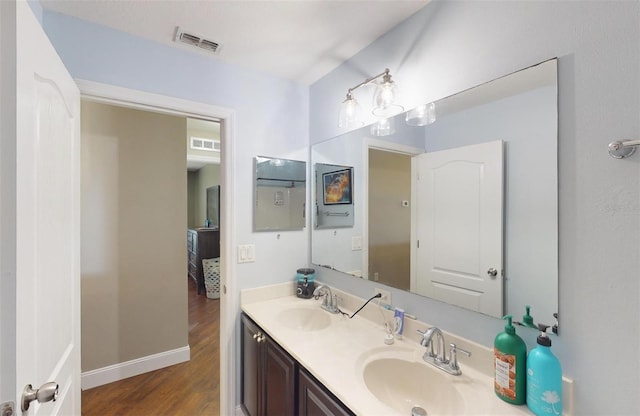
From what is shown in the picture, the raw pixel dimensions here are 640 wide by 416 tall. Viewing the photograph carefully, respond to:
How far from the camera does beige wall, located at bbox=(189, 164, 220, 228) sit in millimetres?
6080

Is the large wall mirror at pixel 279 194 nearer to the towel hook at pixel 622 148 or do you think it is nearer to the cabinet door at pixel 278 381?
the cabinet door at pixel 278 381

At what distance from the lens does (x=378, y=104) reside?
4.71 feet

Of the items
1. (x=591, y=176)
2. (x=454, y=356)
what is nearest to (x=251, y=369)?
(x=454, y=356)

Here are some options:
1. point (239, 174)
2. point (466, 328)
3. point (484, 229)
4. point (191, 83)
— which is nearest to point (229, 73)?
point (191, 83)

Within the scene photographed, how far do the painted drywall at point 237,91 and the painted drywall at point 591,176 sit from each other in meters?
1.27

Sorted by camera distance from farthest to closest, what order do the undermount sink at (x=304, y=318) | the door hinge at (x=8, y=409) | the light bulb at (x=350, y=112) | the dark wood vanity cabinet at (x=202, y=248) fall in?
the dark wood vanity cabinet at (x=202, y=248), the undermount sink at (x=304, y=318), the light bulb at (x=350, y=112), the door hinge at (x=8, y=409)

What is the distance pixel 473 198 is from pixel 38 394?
1.55m

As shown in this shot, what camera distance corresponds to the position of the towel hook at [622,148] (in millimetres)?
744

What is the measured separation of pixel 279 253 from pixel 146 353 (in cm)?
161

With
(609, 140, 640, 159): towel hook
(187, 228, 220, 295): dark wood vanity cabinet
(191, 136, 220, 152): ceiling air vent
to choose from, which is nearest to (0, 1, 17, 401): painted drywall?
(609, 140, 640, 159): towel hook

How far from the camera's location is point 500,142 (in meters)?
1.08

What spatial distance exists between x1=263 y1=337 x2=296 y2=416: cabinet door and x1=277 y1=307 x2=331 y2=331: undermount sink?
0.91 ft

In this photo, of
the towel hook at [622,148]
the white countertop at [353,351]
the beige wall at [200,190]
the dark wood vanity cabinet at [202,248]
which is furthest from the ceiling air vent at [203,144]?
the towel hook at [622,148]

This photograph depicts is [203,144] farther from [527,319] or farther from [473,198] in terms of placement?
[527,319]
